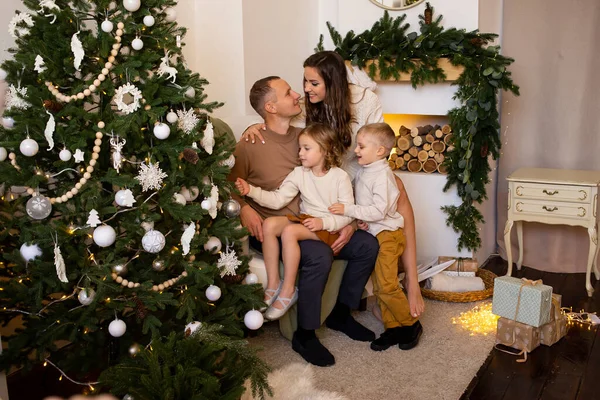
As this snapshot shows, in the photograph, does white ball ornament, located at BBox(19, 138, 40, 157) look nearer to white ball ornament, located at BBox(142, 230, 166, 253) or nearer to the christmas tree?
the christmas tree

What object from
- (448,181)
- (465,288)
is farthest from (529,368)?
(448,181)

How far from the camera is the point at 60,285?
2277mm

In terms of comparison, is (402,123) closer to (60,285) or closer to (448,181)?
(448,181)

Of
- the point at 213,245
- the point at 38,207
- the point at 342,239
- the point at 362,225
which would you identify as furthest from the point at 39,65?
the point at 362,225

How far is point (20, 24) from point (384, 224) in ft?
5.91

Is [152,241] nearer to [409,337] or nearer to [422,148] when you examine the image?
[409,337]

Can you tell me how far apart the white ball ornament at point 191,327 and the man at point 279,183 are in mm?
668

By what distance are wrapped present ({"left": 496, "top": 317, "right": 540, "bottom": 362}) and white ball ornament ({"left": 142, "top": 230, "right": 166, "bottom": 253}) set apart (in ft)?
5.52

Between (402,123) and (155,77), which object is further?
(402,123)

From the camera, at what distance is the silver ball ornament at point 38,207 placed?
221 centimetres

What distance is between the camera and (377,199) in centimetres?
311

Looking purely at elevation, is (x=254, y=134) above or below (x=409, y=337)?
above

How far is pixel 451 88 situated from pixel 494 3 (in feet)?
2.39

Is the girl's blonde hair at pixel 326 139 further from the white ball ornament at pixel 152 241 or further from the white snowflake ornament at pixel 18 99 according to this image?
the white snowflake ornament at pixel 18 99
